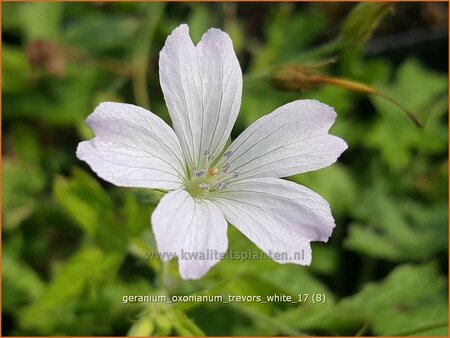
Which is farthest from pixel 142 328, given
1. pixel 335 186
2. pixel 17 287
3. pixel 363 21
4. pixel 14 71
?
pixel 14 71

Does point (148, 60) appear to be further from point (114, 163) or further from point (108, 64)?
point (114, 163)

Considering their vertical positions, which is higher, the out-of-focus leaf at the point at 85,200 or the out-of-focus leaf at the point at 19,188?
the out-of-focus leaf at the point at 85,200

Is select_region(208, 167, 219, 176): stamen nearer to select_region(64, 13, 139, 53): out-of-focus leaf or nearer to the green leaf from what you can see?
the green leaf

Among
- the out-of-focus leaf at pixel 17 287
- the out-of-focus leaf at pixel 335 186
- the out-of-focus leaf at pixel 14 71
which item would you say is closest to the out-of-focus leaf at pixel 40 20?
the out-of-focus leaf at pixel 14 71

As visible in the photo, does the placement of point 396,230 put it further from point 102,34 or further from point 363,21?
point 102,34

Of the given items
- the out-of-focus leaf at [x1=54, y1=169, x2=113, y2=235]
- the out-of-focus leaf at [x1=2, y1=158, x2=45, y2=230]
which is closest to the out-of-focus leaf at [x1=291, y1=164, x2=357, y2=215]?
the out-of-focus leaf at [x1=54, y1=169, x2=113, y2=235]

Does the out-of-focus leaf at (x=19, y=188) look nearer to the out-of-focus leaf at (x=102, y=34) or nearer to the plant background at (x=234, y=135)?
the plant background at (x=234, y=135)

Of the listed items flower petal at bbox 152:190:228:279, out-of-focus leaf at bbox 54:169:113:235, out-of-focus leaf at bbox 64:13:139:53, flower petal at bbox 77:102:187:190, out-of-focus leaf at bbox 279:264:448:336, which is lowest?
out-of-focus leaf at bbox 279:264:448:336

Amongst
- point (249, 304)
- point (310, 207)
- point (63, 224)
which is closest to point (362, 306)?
point (249, 304)
